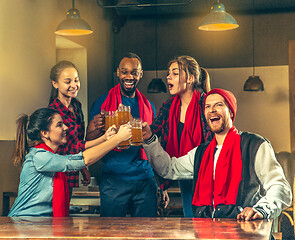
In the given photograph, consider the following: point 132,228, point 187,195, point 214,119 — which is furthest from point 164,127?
point 132,228

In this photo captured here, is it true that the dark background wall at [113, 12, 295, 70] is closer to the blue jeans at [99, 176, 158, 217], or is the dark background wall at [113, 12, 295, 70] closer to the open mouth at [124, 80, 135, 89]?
the open mouth at [124, 80, 135, 89]

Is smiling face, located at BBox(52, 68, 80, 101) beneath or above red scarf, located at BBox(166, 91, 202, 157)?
above

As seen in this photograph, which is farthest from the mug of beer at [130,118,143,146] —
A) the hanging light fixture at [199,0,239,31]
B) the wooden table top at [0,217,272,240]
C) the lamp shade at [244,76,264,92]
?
the lamp shade at [244,76,264,92]

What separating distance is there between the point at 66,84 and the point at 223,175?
49.9 inches

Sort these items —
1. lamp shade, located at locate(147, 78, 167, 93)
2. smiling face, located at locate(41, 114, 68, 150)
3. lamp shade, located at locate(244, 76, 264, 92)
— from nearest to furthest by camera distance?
smiling face, located at locate(41, 114, 68, 150) → lamp shade, located at locate(244, 76, 264, 92) → lamp shade, located at locate(147, 78, 167, 93)

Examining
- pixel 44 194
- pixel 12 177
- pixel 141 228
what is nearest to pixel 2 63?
pixel 12 177

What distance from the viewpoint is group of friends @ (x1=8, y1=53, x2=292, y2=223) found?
2512 millimetres

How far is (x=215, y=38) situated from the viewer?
8820 millimetres

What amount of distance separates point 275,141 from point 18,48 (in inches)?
206

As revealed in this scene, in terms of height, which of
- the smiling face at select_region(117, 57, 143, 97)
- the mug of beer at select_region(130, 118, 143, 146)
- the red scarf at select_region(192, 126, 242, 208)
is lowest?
the red scarf at select_region(192, 126, 242, 208)

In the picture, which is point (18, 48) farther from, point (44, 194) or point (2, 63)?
point (44, 194)

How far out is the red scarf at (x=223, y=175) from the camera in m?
2.55

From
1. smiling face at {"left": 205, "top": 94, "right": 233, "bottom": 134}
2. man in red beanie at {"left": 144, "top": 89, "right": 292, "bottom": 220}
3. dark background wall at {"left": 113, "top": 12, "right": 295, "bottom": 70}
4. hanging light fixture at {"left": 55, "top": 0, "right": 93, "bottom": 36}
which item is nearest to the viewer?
man in red beanie at {"left": 144, "top": 89, "right": 292, "bottom": 220}

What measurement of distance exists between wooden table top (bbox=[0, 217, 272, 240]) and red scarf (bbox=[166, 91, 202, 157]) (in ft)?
2.73
